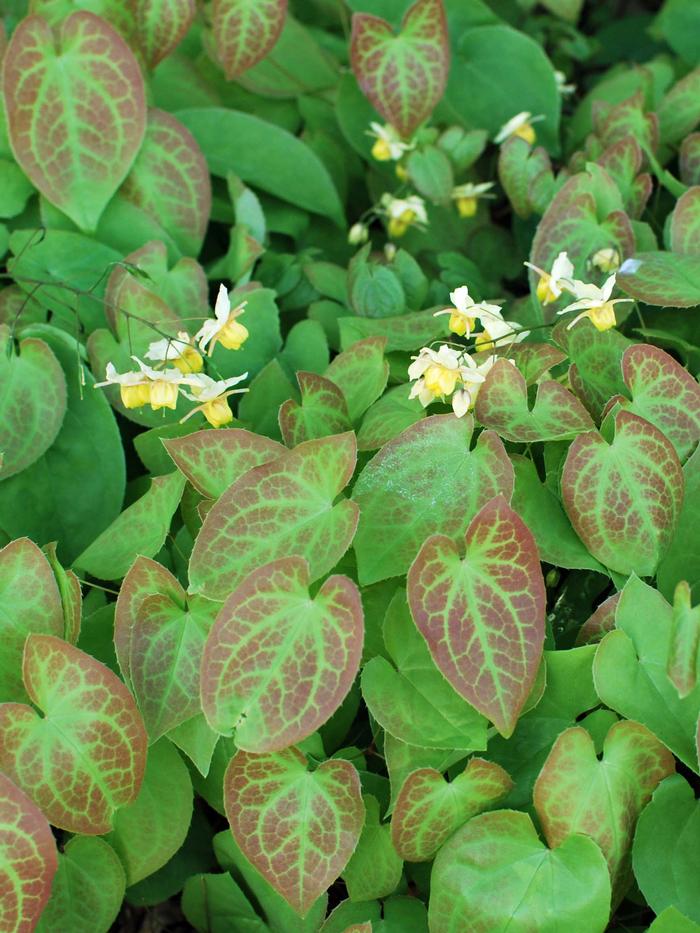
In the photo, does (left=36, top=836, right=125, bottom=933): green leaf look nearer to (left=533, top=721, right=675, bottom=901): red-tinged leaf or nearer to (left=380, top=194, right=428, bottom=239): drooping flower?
(left=533, top=721, right=675, bottom=901): red-tinged leaf

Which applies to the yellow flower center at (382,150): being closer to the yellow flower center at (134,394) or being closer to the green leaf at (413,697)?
the yellow flower center at (134,394)

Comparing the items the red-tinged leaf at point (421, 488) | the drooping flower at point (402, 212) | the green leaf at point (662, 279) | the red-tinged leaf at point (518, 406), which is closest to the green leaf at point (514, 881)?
the red-tinged leaf at point (421, 488)

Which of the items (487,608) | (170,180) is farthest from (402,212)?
(487,608)

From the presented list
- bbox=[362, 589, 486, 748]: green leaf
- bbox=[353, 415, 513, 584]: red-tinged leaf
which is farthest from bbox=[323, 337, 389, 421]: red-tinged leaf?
bbox=[362, 589, 486, 748]: green leaf

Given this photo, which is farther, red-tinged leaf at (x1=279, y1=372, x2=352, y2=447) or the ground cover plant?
red-tinged leaf at (x1=279, y1=372, x2=352, y2=447)

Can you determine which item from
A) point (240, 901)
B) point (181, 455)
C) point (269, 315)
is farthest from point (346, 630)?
point (269, 315)

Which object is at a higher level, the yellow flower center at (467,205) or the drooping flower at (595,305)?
the drooping flower at (595,305)

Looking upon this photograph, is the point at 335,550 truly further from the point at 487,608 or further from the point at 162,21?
the point at 162,21
